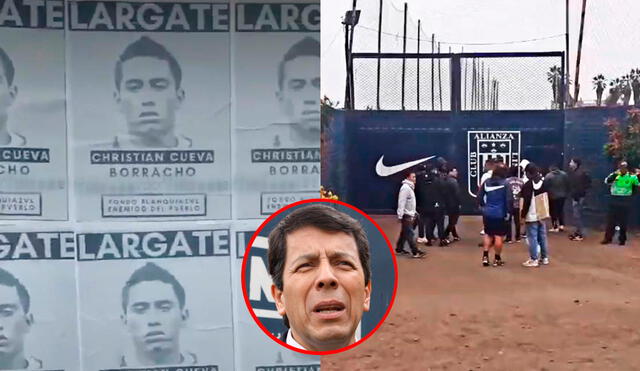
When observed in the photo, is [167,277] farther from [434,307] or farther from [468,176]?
[468,176]

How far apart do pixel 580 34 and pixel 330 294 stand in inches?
567

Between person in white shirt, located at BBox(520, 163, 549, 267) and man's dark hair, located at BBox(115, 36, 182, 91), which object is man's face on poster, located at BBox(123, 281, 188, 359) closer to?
man's dark hair, located at BBox(115, 36, 182, 91)

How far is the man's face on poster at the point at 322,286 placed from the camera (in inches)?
53.5

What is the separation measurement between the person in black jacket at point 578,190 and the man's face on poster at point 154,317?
9072mm

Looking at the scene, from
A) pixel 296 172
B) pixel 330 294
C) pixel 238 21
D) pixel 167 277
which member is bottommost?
pixel 167 277

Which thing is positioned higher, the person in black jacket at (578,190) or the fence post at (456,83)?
the fence post at (456,83)

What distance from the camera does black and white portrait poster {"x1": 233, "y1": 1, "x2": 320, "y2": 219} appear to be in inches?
102

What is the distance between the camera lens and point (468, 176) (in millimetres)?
12430

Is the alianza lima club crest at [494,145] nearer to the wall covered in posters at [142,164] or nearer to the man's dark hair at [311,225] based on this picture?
the wall covered in posters at [142,164]

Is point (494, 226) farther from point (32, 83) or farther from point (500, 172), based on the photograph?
point (32, 83)

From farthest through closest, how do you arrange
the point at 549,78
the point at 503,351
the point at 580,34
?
the point at 580,34 < the point at 549,78 < the point at 503,351

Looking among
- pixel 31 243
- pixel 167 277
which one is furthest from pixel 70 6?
pixel 167 277

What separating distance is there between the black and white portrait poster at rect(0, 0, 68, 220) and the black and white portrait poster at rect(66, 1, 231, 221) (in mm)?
50

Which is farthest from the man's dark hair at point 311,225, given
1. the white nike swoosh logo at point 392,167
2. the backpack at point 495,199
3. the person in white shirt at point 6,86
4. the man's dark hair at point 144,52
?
the white nike swoosh logo at point 392,167
